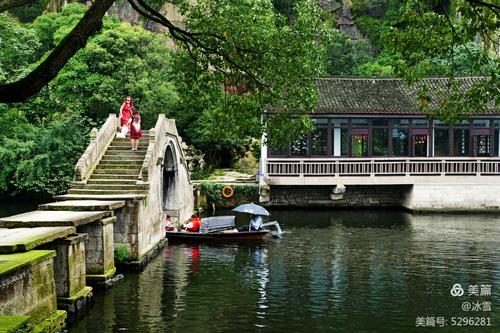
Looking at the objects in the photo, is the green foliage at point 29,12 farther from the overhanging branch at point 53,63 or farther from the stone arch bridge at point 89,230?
the overhanging branch at point 53,63

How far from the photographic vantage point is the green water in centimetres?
1288

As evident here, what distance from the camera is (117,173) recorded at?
21.3 m

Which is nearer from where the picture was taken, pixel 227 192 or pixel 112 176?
pixel 112 176

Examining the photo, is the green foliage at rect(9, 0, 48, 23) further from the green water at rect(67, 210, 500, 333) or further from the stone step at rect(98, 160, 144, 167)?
the green water at rect(67, 210, 500, 333)

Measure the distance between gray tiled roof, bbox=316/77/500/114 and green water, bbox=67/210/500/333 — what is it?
36.5 feet

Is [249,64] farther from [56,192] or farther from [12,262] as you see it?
[56,192]

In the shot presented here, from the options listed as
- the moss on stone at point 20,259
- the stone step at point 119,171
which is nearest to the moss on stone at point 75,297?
the moss on stone at point 20,259

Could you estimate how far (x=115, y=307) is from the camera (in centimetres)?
1395

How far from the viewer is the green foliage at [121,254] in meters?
17.8

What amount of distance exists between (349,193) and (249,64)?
25423 mm

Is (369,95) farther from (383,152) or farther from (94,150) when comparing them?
(94,150)

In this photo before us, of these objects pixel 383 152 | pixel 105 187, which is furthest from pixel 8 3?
pixel 383 152

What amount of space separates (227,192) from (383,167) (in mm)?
10117

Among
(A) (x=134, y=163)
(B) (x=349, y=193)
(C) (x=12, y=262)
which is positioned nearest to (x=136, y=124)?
(A) (x=134, y=163)
